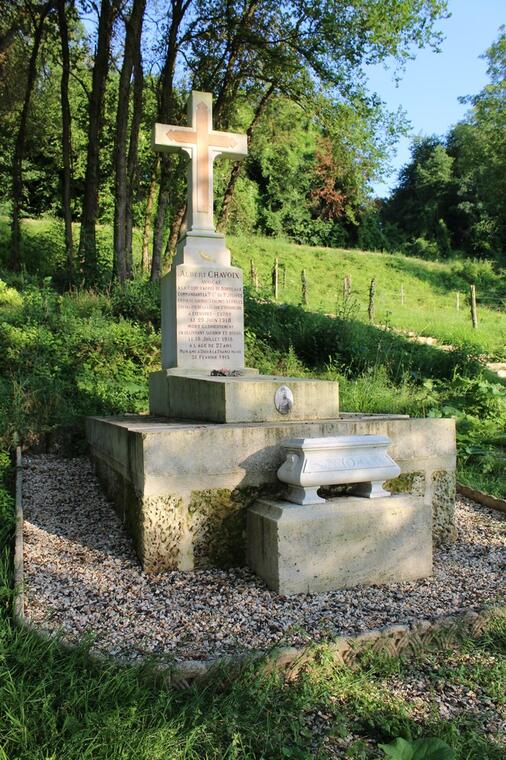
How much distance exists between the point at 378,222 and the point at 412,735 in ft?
150

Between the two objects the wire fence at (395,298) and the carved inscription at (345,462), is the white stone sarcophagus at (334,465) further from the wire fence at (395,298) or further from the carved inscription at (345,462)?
the wire fence at (395,298)

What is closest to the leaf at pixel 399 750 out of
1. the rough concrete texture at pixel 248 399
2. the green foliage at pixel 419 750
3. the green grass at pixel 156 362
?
the green foliage at pixel 419 750

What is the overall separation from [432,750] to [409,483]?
2.44 meters

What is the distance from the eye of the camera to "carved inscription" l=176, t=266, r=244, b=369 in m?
5.89

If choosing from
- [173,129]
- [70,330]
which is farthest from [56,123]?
[173,129]

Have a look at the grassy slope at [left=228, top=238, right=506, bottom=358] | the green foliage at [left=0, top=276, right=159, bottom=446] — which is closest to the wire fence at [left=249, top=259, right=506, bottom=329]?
the grassy slope at [left=228, top=238, right=506, bottom=358]

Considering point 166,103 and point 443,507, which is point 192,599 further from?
point 166,103

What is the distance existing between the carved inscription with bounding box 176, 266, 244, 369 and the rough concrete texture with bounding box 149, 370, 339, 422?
765 mm

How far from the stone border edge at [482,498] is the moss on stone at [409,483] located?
1251 millimetres

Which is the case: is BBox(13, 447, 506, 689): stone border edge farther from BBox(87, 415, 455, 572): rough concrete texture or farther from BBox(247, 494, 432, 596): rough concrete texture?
BBox(87, 415, 455, 572): rough concrete texture

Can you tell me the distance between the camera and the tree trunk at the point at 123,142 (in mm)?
11250

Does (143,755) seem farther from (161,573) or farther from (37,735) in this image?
(161,573)

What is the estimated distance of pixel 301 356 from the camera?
9.95 metres

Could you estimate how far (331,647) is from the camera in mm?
2559
